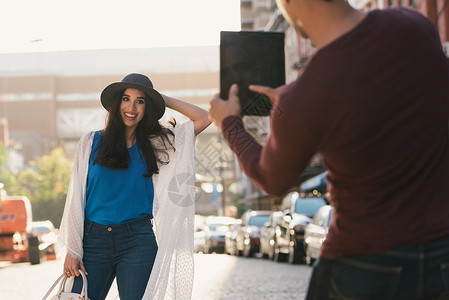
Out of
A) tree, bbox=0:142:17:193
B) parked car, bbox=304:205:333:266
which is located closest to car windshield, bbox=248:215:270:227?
parked car, bbox=304:205:333:266

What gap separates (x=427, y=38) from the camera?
7.64 feet

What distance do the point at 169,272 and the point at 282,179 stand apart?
2164 millimetres

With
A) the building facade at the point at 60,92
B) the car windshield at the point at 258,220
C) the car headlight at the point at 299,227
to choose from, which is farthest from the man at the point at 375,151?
the building facade at the point at 60,92

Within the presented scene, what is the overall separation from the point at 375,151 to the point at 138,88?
2.68 meters

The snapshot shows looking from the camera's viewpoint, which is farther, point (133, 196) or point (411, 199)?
point (133, 196)

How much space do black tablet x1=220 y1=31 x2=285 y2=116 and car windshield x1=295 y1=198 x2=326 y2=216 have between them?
58.9 ft

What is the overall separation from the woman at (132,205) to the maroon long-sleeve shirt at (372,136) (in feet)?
7.16

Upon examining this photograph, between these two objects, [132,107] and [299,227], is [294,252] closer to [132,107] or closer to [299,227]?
[299,227]

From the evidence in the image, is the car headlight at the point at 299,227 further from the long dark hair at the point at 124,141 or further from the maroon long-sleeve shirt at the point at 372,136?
the maroon long-sleeve shirt at the point at 372,136

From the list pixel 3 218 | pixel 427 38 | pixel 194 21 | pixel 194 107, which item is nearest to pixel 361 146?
pixel 427 38

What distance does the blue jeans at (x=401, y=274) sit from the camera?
85.7 inches

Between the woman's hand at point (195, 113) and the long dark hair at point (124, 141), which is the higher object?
the woman's hand at point (195, 113)

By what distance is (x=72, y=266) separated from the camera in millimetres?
4266

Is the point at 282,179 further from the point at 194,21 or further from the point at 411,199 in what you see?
the point at 194,21
